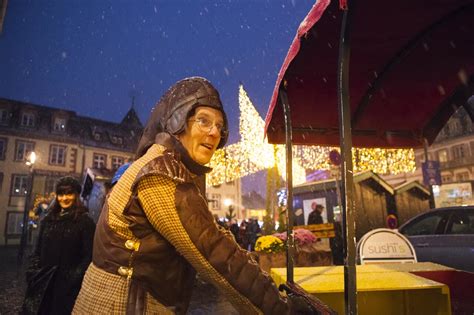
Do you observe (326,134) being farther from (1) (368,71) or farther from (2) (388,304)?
(2) (388,304)

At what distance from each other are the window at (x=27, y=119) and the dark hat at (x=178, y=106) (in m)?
40.6

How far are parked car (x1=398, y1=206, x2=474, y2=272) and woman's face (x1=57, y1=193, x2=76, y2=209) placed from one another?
288 inches

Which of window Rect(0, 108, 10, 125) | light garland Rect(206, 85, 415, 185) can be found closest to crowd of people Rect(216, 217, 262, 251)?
light garland Rect(206, 85, 415, 185)

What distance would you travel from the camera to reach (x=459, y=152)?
3909 centimetres

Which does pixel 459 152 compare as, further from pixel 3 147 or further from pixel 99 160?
pixel 3 147

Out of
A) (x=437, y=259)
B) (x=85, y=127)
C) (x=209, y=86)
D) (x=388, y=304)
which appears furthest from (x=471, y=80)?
(x=85, y=127)

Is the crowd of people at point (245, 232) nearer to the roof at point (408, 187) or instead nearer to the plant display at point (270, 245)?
the roof at point (408, 187)

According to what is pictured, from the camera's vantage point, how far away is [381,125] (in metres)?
4.14

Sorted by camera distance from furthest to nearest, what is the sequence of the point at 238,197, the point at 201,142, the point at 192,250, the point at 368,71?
the point at 238,197, the point at 368,71, the point at 201,142, the point at 192,250

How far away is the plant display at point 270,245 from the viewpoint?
641 centimetres

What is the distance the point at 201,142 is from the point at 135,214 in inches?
20.6

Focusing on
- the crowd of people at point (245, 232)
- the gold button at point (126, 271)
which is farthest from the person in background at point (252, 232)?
the gold button at point (126, 271)

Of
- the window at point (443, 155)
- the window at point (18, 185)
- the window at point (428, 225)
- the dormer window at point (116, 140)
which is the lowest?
the window at point (428, 225)

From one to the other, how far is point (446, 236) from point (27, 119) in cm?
4090
